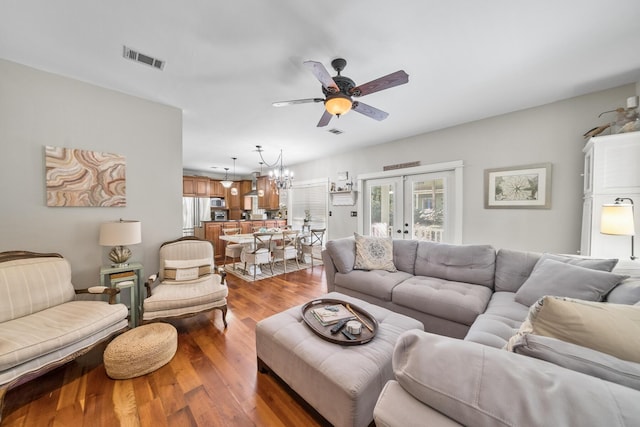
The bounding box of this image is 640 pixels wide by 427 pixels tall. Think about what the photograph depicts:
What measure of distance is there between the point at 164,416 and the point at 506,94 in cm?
441

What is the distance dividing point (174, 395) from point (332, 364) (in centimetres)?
124

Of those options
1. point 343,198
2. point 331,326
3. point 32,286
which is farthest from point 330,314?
point 343,198

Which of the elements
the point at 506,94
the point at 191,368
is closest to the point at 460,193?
the point at 506,94

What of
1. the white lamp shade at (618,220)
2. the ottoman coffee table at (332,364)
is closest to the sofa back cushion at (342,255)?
the ottoman coffee table at (332,364)

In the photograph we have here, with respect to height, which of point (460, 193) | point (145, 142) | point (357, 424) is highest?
point (145, 142)

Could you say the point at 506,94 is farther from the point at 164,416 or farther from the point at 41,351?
the point at 41,351

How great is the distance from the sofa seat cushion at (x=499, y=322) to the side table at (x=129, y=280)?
124 inches

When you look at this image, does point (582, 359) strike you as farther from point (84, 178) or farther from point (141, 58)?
point (84, 178)

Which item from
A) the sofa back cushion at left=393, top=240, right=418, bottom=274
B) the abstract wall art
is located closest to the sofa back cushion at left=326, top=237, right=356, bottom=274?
the sofa back cushion at left=393, top=240, right=418, bottom=274

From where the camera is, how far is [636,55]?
2004 millimetres

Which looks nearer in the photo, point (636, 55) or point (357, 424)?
point (357, 424)

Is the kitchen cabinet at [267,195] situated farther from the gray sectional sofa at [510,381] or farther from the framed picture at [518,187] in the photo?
the gray sectional sofa at [510,381]

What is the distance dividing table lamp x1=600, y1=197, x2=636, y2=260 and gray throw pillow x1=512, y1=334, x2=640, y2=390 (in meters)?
2.06

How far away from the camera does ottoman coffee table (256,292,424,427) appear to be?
1.21m
